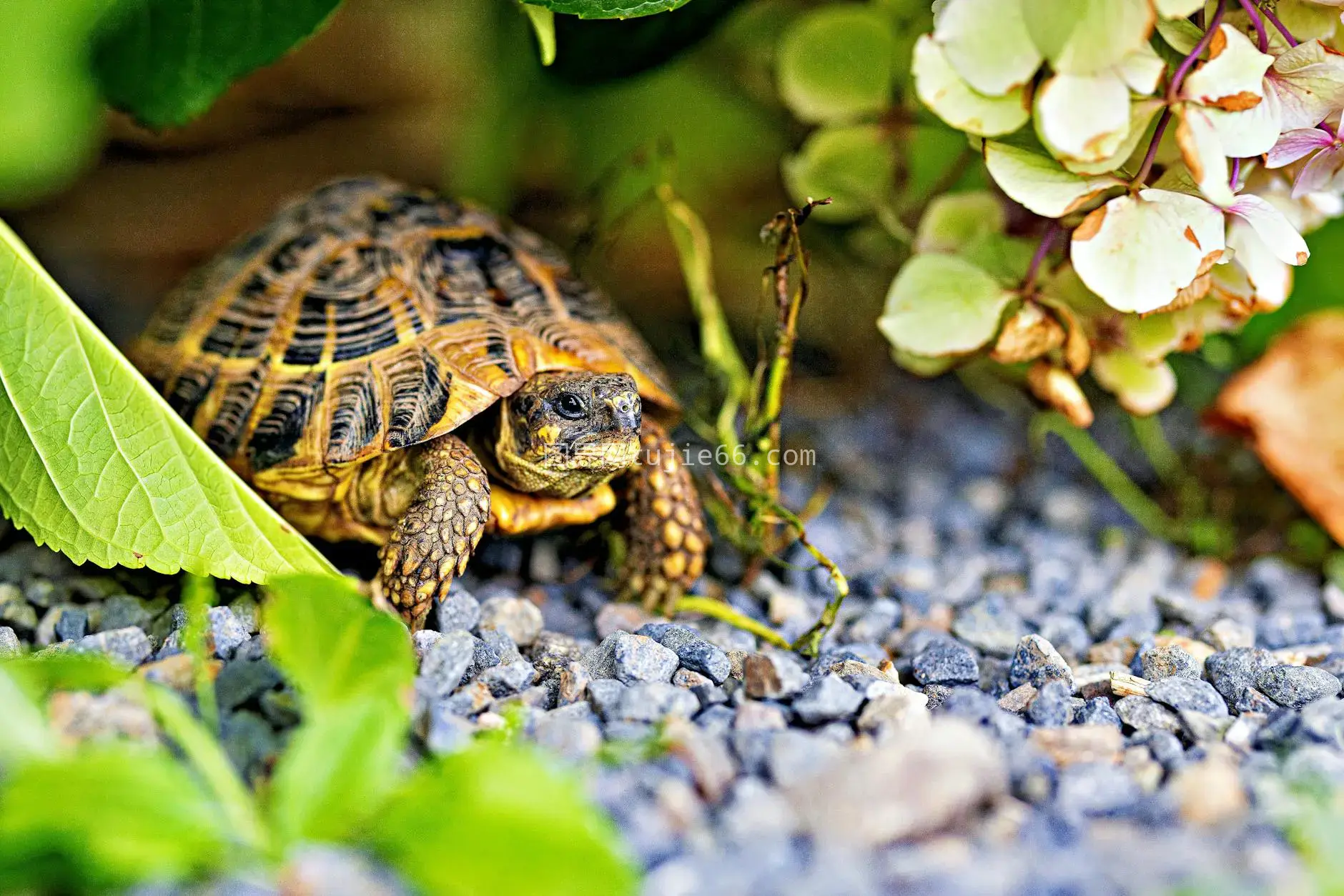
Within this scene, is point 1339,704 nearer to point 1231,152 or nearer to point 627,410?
point 1231,152

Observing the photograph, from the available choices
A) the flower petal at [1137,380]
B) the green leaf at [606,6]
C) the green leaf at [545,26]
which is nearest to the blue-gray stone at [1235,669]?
the flower petal at [1137,380]

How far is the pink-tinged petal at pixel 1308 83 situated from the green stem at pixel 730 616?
0.98 meters

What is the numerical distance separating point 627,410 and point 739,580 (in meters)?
0.47

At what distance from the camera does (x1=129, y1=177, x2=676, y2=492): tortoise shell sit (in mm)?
1623

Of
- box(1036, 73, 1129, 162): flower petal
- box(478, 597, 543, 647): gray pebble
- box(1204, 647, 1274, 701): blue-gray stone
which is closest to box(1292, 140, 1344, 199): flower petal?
box(1036, 73, 1129, 162): flower petal

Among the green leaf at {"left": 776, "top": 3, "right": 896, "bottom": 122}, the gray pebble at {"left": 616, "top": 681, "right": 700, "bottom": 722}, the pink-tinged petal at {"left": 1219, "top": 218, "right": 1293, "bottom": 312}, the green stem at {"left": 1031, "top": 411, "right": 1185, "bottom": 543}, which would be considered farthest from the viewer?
the green stem at {"left": 1031, "top": 411, "right": 1185, "bottom": 543}

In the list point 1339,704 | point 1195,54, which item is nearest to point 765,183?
point 1195,54

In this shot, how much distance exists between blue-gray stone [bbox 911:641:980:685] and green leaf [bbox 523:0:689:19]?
0.96 meters

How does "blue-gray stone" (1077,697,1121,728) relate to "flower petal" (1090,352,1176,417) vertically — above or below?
below

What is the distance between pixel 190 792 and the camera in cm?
84

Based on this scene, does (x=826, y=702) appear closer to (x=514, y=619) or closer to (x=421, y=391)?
(x=514, y=619)

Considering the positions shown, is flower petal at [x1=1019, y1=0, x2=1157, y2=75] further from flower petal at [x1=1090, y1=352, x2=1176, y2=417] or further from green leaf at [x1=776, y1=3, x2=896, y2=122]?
green leaf at [x1=776, y1=3, x2=896, y2=122]

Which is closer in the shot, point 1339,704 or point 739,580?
point 1339,704

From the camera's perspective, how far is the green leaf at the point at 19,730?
90 cm
